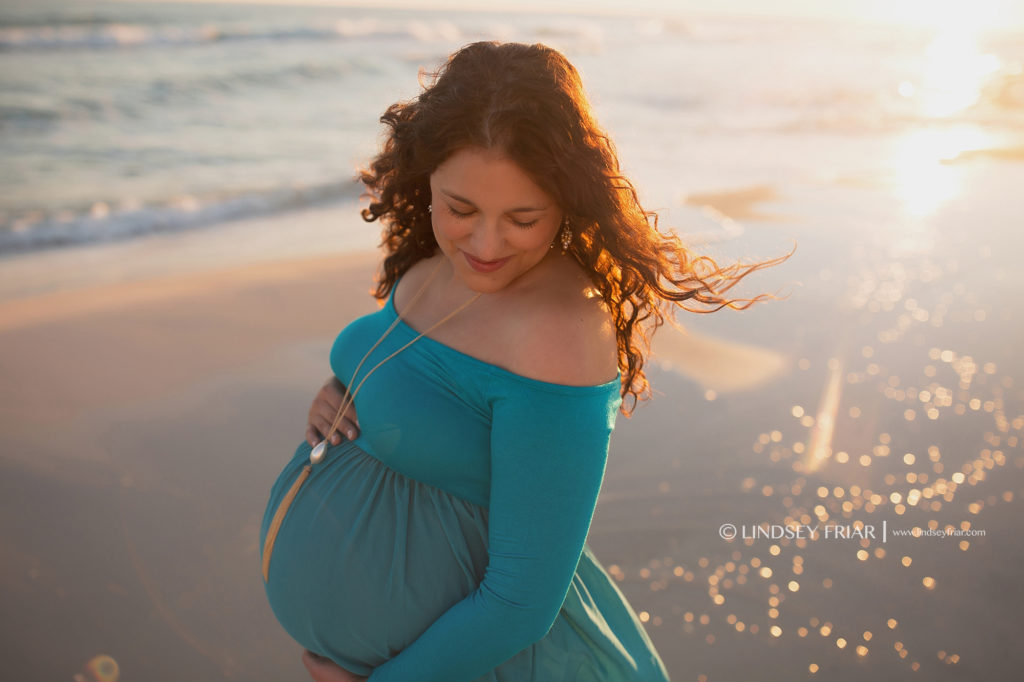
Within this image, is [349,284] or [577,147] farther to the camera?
[349,284]

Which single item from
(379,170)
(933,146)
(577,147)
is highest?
(577,147)

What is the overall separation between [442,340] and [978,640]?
2.21 m

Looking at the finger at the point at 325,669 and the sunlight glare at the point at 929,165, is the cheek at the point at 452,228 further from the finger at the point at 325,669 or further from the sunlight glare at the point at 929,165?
the sunlight glare at the point at 929,165

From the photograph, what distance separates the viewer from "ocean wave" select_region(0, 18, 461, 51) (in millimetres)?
18516

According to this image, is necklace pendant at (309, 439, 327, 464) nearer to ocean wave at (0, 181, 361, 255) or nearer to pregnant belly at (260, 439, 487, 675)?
pregnant belly at (260, 439, 487, 675)

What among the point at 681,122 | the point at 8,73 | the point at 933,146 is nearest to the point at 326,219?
the point at 681,122

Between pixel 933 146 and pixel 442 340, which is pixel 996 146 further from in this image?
pixel 442 340

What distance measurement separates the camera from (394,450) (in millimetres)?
1604

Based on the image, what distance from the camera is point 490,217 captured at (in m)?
1.50

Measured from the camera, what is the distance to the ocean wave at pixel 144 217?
668 cm

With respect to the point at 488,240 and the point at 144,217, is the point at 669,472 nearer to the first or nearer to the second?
the point at 488,240

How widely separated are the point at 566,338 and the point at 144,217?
6.84 metres

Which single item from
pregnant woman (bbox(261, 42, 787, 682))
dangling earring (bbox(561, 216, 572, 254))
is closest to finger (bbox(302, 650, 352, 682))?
pregnant woman (bbox(261, 42, 787, 682))

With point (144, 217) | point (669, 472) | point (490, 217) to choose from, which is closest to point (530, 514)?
point (490, 217)
